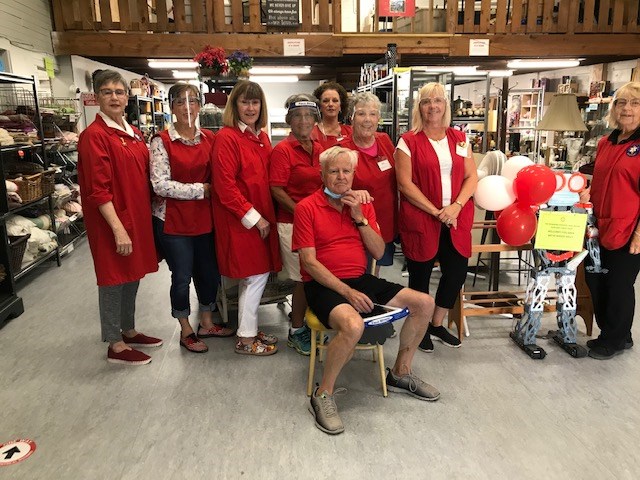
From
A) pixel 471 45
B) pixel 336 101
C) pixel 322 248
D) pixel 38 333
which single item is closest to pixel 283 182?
pixel 322 248

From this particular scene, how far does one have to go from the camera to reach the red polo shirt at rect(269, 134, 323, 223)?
9.06ft

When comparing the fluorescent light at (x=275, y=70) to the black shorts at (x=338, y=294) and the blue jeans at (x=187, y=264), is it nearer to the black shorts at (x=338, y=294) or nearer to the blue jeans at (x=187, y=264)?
the blue jeans at (x=187, y=264)

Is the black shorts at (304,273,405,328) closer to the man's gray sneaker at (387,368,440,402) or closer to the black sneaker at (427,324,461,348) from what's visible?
the man's gray sneaker at (387,368,440,402)

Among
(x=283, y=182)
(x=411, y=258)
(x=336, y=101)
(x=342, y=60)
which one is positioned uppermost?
Answer: (x=342, y=60)

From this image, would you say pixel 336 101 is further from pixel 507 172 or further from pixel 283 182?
pixel 507 172

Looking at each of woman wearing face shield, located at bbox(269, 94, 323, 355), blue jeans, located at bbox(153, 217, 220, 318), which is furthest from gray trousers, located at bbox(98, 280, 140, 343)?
woman wearing face shield, located at bbox(269, 94, 323, 355)

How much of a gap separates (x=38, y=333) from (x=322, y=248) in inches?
89.7

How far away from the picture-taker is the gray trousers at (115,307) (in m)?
2.76

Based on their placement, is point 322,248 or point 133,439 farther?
point 322,248

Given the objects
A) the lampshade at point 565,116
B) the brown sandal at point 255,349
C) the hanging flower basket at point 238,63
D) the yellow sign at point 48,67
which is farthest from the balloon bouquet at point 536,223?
the yellow sign at point 48,67

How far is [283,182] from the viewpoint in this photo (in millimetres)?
2771

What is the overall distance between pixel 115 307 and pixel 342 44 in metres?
5.28

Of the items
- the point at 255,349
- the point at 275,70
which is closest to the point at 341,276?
the point at 255,349

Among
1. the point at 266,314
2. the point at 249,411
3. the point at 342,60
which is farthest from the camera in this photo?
the point at 342,60
